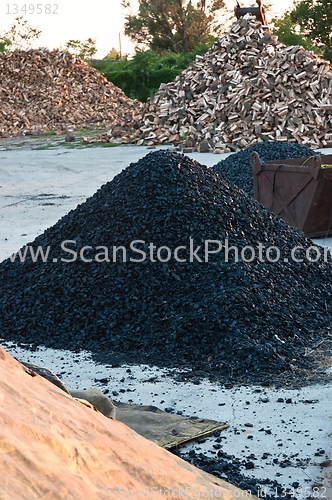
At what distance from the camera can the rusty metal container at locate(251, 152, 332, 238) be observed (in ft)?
24.0

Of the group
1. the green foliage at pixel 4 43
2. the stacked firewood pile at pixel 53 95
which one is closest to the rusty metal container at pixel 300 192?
the stacked firewood pile at pixel 53 95

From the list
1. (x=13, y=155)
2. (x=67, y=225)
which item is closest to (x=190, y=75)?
(x=13, y=155)

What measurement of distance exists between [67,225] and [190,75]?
547 inches

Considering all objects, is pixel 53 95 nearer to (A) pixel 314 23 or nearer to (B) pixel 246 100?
(B) pixel 246 100

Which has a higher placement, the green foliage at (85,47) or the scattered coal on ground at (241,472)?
the green foliage at (85,47)

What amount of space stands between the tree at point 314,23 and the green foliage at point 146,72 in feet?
18.8

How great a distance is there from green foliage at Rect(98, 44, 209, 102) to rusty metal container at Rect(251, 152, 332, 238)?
73.6ft

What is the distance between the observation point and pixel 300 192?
751cm

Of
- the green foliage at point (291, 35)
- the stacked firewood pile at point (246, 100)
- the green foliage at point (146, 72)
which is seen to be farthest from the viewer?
the green foliage at point (291, 35)

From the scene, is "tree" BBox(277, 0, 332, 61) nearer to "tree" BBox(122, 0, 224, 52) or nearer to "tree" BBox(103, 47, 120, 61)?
"tree" BBox(122, 0, 224, 52)

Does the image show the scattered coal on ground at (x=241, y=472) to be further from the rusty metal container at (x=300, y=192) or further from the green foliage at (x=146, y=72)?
the green foliage at (x=146, y=72)

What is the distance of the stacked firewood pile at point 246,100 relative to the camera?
53.5 ft

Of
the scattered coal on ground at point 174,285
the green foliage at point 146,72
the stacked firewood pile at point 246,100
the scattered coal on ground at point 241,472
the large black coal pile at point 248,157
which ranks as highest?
the green foliage at point 146,72

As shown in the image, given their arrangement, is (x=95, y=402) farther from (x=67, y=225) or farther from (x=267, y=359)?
(x=67, y=225)
